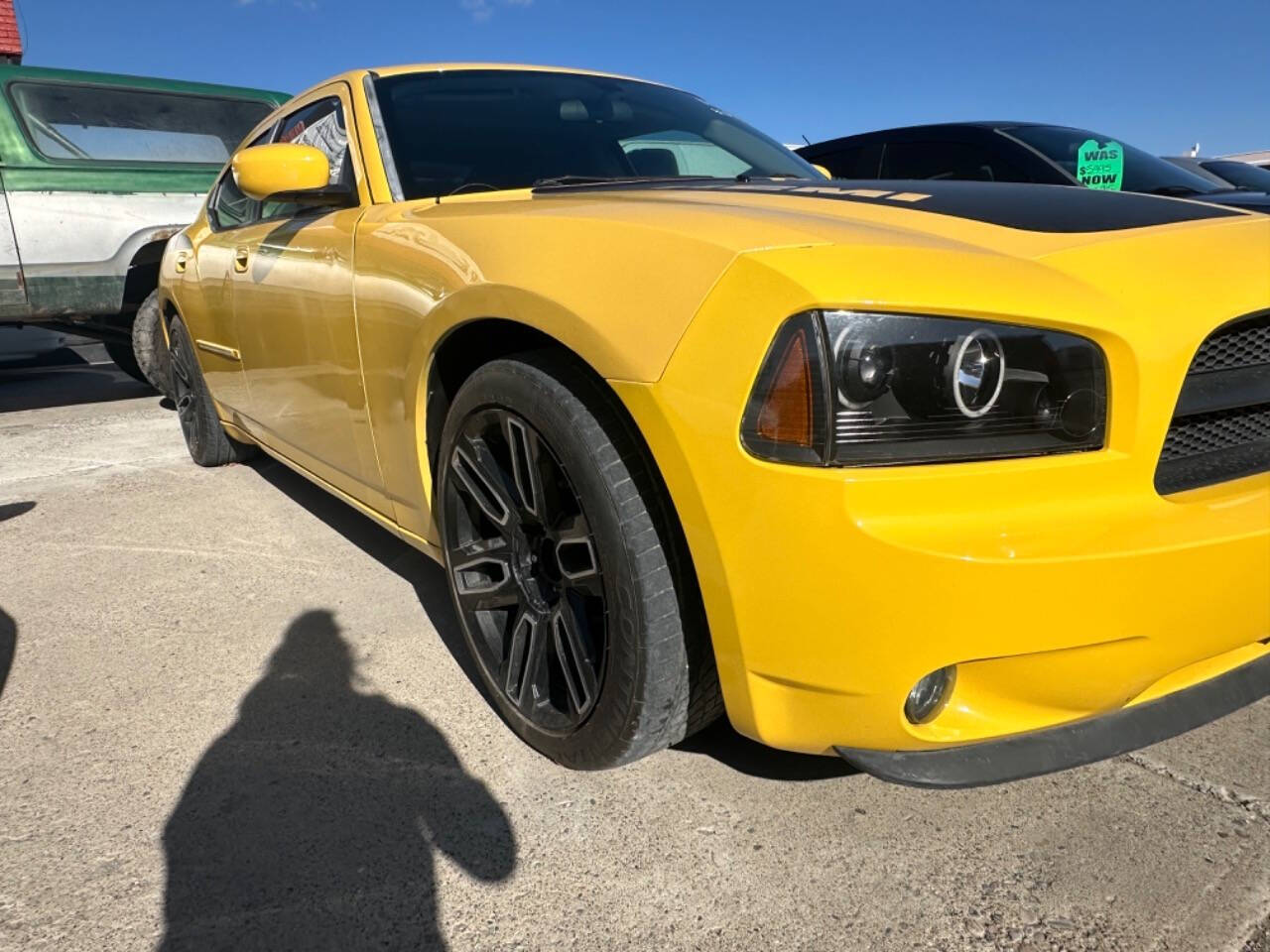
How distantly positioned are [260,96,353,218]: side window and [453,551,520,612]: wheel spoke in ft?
3.80

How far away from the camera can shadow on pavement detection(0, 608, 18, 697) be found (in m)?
2.36

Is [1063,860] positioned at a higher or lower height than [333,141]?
lower

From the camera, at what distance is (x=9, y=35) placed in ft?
51.9

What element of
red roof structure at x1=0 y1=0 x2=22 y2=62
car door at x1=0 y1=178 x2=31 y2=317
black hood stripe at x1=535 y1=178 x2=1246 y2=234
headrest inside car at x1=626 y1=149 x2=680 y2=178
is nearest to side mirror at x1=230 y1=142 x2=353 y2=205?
black hood stripe at x1=535 y1=178 x2=1246 y2=234

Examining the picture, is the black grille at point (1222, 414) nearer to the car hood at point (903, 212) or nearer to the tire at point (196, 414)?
the car hood at point (903, 212)

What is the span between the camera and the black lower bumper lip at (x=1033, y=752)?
53.3 inches

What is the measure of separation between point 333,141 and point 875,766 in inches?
93.0

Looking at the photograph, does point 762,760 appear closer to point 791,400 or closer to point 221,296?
Result: point 791,400

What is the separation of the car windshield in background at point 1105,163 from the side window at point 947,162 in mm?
181

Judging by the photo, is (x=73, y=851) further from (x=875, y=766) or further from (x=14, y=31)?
(x=14, y=31)

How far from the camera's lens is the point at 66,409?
6168 mm

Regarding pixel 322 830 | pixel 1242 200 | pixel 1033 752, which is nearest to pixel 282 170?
pixel 322 830

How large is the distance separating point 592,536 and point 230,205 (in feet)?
9.54

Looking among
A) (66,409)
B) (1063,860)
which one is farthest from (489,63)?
(66,409)
